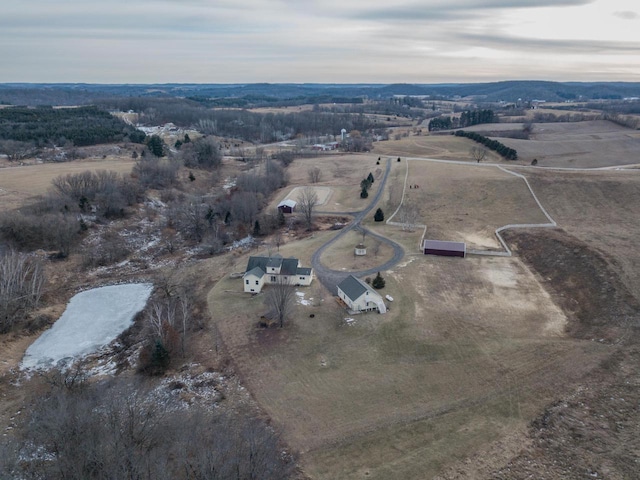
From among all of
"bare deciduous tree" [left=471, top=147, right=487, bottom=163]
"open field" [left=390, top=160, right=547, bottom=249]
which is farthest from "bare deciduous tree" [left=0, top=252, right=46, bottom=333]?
"bare deciduous tree" [left=471, top=147, right=487, bottom=163]

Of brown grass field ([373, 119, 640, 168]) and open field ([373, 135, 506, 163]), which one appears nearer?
brown grass field ([373, 119, 640, 168])

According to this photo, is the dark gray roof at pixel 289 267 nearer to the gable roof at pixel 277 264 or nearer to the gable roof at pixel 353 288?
the gable roof at pixel 277 264

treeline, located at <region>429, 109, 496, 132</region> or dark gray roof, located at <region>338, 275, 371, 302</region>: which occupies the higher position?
treeline, located at <region>429, 109, 496, 132</region>

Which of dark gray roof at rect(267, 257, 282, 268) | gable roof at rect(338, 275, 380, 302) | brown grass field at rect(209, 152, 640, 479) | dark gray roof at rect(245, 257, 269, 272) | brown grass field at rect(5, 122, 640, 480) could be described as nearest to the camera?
brown grass field at rect(5, 122, 640, 480)

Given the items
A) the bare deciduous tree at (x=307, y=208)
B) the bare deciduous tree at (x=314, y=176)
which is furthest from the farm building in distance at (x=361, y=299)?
the bare deciduous tree at (x=314, y=176)

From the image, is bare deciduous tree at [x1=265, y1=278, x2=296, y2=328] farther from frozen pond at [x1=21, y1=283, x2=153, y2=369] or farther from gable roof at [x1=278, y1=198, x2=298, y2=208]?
gable roof at [x1=278, y1=198, x2=298, y2=208]

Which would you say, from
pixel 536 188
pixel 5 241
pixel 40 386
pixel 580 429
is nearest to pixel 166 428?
pixel 40 386

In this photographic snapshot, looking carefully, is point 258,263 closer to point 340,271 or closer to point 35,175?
point 340,271
